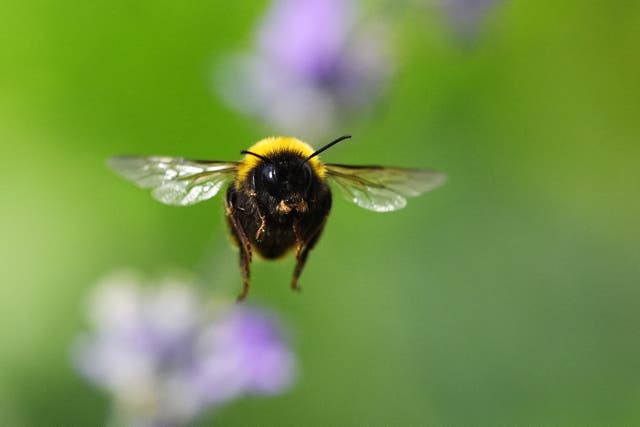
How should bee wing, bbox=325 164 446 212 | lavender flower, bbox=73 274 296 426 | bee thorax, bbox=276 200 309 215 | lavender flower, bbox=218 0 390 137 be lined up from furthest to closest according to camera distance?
lavender flower, bbox=218 0 390 137, lavender flower, bbox=73 274 296 426, bee wing, bbox=325 164 446 212, bee thorax, bbox=276 200 309 215

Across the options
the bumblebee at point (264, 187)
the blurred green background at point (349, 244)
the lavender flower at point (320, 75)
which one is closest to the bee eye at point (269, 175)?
the bumblebee at point (264, 187)

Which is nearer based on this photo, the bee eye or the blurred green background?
the bee eye

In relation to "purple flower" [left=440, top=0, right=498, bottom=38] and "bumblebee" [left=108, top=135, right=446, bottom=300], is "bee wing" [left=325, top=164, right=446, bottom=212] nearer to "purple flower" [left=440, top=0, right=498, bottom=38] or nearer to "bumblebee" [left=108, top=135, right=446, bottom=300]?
"bumblebee" [left=108, top=135, right=446, bottom=300]

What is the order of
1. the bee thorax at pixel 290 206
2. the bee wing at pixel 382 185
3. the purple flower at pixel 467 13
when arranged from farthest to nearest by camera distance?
1. the purple flower at pixel 467 13
2. the bee wing at pixel 382 185
3. the bee thorax at pixel 290 206

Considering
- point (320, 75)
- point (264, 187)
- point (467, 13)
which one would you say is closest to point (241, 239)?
point (264, 187)

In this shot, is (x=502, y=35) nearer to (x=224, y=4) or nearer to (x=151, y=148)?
(x=224, y=4)

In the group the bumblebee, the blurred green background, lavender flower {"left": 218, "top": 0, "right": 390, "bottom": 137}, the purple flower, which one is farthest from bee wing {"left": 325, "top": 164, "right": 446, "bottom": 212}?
the blurred green background

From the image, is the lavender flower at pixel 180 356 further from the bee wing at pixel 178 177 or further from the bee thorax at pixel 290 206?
the bee thorax at pixel 290 206

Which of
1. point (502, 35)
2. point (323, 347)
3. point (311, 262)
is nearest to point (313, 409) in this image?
point (323, 347)
